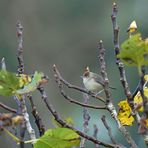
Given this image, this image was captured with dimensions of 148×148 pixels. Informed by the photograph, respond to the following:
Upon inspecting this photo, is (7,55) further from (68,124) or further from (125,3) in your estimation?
(68,124)

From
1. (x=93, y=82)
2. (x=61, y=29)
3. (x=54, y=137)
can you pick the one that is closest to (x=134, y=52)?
(x=54, y=137)

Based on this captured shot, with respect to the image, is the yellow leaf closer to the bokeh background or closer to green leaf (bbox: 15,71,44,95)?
green leaf (bbox: 15,71,44,95)

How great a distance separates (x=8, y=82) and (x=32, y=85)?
4 cm

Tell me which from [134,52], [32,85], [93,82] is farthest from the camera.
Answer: [93,82]

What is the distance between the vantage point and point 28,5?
42.7 feet

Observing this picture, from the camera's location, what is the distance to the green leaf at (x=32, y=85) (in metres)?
0.85

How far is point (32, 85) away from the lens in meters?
0.87

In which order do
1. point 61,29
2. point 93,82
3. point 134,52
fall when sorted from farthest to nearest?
point 61,29, point 93,82, point 134,52

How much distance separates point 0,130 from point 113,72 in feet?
27.5

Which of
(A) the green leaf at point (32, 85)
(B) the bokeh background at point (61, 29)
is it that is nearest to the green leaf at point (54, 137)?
(A) the green leaf at point (32, 85)

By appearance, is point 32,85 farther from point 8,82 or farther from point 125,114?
point 125,114

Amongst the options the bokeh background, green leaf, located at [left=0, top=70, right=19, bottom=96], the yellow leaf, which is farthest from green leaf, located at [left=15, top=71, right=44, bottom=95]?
the bokeh background

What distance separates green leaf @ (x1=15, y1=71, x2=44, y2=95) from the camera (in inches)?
33.6

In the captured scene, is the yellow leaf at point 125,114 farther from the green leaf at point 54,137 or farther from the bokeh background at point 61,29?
the bokeh background at point 61,29
